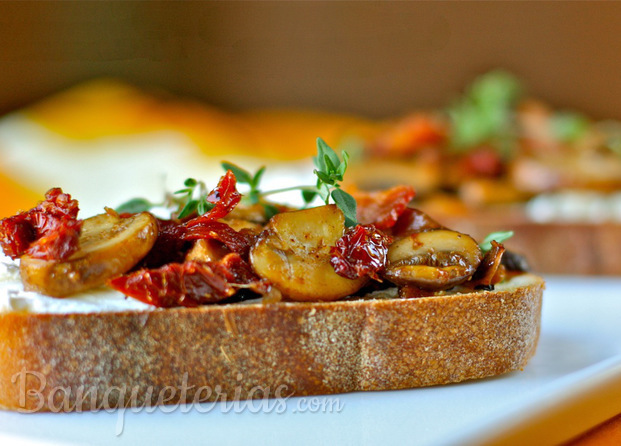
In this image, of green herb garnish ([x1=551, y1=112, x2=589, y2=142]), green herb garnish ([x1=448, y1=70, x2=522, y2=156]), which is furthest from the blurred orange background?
green herb garnish ([x1=551, y1=112, x2=589, y2=142])

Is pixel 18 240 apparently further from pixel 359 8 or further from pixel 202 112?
pixel 359 8

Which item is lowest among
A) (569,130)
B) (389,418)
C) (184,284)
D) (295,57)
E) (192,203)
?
(389,418)

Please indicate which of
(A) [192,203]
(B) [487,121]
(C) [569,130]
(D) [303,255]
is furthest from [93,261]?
(C) [569,130]

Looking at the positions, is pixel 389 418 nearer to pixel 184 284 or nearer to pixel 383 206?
pixel 184 284

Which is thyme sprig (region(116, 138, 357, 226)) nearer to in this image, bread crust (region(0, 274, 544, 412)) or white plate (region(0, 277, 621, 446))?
bread crust (region(0, 274, 544, 412))

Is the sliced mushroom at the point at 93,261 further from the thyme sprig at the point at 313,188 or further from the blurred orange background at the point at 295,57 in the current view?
the blurred orange background at the point at 295,57

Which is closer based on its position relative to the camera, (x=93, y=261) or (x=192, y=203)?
(x=93, y=261)
